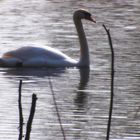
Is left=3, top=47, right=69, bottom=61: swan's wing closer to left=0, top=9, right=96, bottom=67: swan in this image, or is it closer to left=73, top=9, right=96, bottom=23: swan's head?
left=0, top=9, right=96, bottom=67: swan

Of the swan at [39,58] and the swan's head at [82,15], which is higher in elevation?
the swan's head at [82,15]

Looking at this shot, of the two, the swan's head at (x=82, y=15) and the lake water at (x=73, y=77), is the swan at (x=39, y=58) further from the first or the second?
the swan's head at (x=82, y=15)

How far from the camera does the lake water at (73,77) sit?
848cm

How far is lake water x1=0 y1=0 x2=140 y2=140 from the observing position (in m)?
8.48

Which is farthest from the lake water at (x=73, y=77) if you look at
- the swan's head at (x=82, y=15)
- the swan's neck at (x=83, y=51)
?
the swan's head at (x=82, y=15)

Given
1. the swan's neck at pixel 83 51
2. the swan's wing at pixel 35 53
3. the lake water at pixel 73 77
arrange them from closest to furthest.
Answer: the lake water at pixel 73 77 < the swan's neck at pixel 83 51 < the swan's wing at pixel 35 53

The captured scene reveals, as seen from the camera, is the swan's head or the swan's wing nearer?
the swan's wing

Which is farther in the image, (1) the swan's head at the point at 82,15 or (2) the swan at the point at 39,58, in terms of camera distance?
(1) the swan's head at the point at 82,15

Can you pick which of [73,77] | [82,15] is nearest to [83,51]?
[82,15]

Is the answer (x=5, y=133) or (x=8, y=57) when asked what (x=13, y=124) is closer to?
(x=5, y=133)

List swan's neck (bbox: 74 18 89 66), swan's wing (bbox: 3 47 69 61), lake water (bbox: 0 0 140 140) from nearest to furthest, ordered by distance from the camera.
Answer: lake water (bbox: 0 0 140 140) → swan's neck (bbox: 74 18 89 66) → swan's wing (bbox: 3 47 69 61)

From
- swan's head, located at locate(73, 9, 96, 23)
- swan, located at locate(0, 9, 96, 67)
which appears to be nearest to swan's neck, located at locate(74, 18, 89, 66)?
swan, located at locate(0, 9, 96, 67)

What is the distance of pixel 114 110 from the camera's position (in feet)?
30.9

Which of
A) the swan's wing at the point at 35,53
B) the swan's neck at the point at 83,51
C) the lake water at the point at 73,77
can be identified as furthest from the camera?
the swan's wing at the point at 35,53
